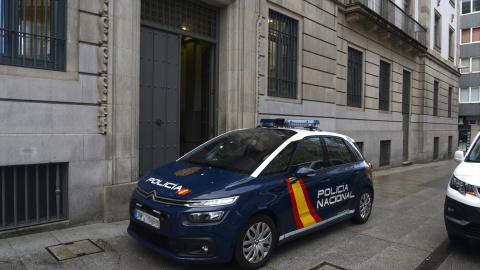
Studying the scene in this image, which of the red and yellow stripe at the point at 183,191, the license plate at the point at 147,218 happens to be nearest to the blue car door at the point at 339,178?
the red and yellow stripe at the point at 183,191

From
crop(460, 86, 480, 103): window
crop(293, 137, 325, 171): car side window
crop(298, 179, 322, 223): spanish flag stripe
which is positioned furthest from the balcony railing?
crop(460, 86, 480, 103): window

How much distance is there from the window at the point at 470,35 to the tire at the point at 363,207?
33.3 m

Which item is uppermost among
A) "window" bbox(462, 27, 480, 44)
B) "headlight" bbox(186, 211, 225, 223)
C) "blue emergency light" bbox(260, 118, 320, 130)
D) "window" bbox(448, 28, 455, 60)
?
"window" bbox(462, 27, 480, 44)

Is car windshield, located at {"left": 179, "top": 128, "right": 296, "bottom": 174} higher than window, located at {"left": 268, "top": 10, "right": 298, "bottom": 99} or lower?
lower

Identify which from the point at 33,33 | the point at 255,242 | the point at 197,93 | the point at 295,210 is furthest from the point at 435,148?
the point at 33,33

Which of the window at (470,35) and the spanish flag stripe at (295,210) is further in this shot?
the window at (470,35)

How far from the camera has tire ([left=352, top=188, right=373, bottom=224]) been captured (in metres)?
6.05

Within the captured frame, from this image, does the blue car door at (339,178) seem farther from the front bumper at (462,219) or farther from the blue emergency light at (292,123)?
the front bumper at (462,219)

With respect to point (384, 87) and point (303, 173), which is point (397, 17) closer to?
point (384, 87)

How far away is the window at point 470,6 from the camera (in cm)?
3178

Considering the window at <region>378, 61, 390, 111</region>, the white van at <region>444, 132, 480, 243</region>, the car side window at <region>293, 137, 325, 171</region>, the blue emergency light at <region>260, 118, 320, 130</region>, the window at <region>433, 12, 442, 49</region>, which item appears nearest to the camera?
the white van at <region>444, 132, 480, 243</region>

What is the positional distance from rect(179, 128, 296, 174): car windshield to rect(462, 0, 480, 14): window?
35523 mm

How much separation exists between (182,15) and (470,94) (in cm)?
3341

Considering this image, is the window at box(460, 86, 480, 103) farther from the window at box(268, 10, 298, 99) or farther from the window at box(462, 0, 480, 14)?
the window at box(268, 10, 298, 99)
